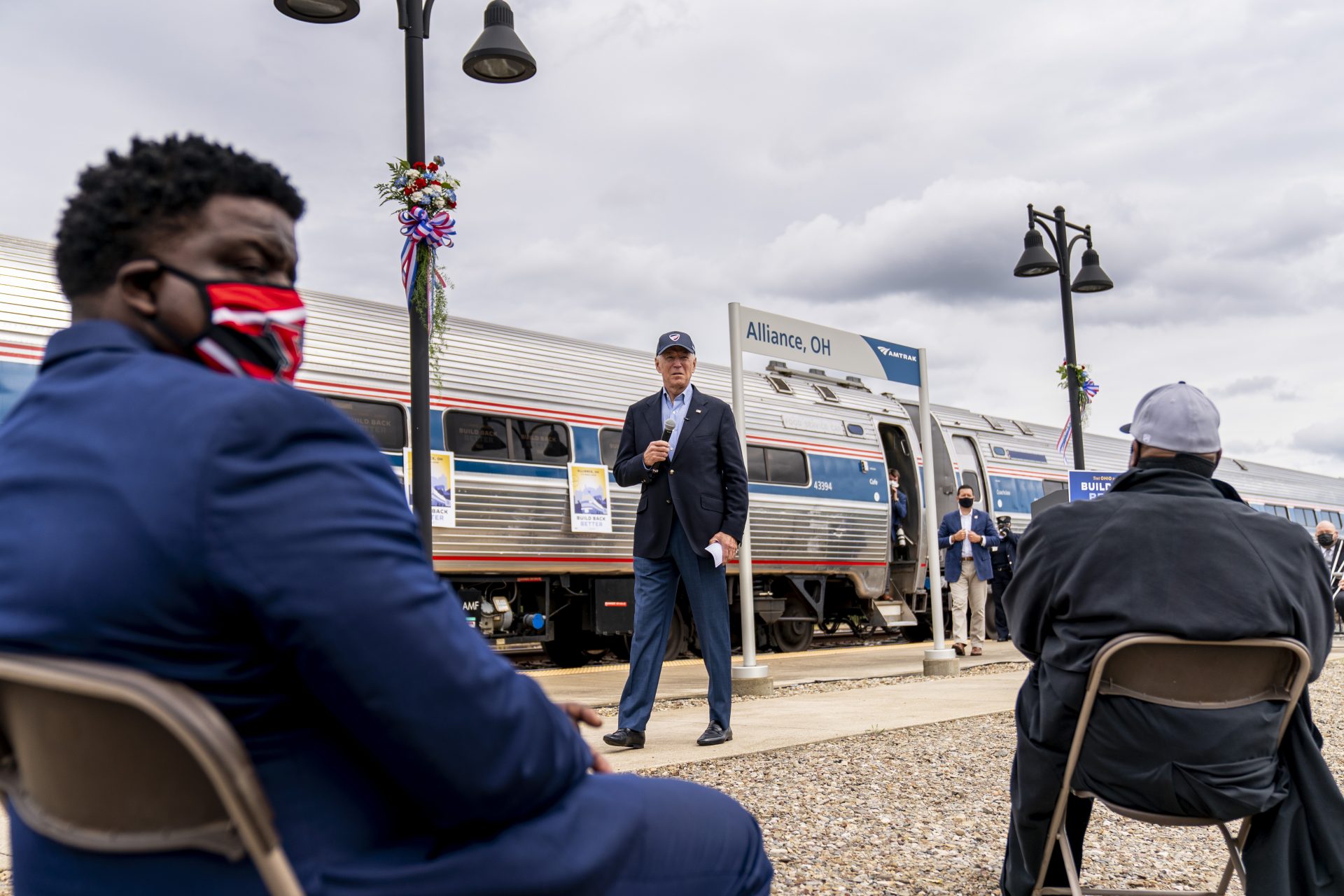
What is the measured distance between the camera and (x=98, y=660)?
1.12m

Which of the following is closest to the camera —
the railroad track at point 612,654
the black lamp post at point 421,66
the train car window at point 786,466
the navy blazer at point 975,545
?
the black lamp post at point 421,66

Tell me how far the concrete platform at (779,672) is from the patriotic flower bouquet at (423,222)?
2422mm

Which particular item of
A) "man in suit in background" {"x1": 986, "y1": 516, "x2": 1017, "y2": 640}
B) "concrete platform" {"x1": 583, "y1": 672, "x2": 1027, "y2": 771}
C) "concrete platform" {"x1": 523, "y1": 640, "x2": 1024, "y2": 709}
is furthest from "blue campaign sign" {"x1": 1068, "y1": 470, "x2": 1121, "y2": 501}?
"man in suit in background" {"x1": 986, "y1": 516, "x2": 1017, "y2": 640}

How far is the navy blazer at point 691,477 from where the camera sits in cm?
554

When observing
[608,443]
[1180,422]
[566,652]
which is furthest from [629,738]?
[566,652]

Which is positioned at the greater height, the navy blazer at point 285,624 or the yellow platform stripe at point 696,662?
the navy blazer at point 285,624

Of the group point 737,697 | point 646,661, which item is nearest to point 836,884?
point 646,661

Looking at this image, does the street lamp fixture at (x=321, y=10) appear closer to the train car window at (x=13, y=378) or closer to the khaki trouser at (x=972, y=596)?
the train car window at (x=13, y=378)

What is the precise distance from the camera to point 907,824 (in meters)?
4.05

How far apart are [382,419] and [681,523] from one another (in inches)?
240

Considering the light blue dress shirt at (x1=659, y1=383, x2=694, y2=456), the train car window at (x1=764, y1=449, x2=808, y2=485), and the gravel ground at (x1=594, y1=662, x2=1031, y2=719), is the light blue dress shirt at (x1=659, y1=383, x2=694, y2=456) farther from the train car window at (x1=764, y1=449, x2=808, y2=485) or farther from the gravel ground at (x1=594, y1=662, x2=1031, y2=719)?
the train car window at (x1=764, y1=449, x2=808, y2=485)

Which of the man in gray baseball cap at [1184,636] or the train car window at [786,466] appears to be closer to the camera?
the man in gray baseball cap at [1184,636]

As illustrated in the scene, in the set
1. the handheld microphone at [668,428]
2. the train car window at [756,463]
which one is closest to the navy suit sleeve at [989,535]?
the train car window at [756,463]

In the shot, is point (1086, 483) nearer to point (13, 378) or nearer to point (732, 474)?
point (732, 474)
